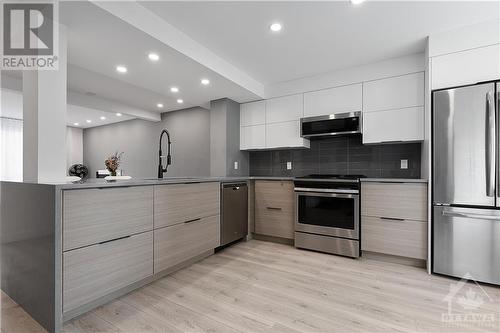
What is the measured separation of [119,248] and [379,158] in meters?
3.16

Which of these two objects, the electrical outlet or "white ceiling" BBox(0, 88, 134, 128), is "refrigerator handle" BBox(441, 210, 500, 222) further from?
"white ceiling" BBox(0, 88, 134, 128)

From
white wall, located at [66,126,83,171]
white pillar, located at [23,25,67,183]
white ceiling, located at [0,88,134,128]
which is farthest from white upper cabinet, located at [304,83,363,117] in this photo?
white wall, located at [66,126,83,171]

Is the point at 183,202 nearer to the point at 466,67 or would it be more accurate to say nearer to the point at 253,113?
the point at 253,113

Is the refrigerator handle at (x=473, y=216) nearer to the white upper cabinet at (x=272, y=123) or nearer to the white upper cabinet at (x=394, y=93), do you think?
the white upper cabinet at (x=394, y=93)

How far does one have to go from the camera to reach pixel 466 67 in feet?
7.34

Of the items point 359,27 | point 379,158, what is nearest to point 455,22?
point 359,27

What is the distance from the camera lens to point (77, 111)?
5113 mm

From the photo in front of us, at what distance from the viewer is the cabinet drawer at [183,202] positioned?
2162 millimetres

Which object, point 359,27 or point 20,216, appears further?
point 359,27

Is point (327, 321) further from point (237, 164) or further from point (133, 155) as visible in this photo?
point (133, 155)

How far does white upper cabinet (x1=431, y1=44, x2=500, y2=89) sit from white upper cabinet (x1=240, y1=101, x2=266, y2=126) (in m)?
2.17

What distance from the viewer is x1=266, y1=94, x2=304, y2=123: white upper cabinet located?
3.48 meters

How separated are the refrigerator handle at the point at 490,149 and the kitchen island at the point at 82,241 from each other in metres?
2.84

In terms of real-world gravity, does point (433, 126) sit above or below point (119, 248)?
above
